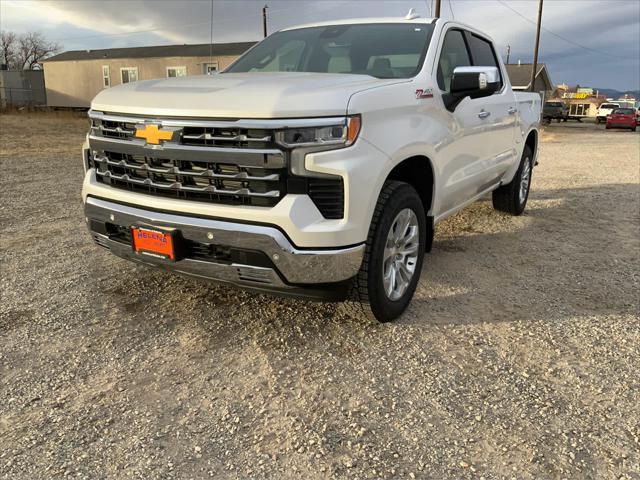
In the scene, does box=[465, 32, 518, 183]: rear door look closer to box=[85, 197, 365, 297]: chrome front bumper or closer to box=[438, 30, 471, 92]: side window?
box=[438, 30, 471, 92]: side window

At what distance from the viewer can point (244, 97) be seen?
8.98 ft

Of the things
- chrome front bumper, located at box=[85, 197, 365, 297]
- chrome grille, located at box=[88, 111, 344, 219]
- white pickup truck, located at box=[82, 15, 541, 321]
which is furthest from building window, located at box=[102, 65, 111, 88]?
chrome front bumper, located at box=[85, 197, 365, 297]

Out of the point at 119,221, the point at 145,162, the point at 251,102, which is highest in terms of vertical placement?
the point at 251,102

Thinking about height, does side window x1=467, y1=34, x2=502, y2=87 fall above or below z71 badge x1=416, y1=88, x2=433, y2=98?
above

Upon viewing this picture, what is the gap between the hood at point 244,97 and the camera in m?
2.67

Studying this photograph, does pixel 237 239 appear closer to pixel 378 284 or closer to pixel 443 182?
pixel 378 284

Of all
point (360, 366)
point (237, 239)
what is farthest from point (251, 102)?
point (360, 366)

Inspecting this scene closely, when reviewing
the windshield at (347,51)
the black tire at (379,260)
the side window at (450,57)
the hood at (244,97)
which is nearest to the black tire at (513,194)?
the side window at (450,57)

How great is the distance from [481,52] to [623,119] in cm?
3349

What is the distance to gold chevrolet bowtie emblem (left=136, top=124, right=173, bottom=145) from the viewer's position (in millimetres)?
2871

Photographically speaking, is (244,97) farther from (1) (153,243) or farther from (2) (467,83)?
(2) (467,83)

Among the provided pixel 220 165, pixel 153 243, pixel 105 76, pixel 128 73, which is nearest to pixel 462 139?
pixel 220 165

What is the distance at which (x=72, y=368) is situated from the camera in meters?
2.84

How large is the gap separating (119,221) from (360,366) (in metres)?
1.63
